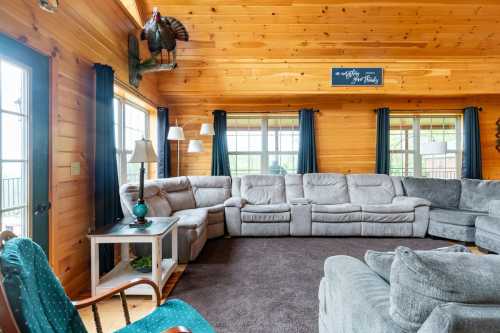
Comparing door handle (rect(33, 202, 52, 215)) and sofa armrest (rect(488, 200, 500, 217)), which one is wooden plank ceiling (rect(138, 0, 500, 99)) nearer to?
sofa armrest (rect(488, 200, 500, 217))

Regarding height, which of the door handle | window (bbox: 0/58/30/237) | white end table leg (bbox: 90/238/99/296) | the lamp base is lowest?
white end table leg (bbox: 90/238/99/296)

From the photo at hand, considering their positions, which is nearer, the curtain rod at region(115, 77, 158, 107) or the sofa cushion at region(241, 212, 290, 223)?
the curtain rod at region(115, 77, 158, 107)

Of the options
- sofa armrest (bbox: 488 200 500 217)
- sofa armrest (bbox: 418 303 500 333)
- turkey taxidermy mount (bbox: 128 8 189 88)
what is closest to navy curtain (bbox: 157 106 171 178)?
turkey taxidermy mount (bbox: 128 8 189 88)

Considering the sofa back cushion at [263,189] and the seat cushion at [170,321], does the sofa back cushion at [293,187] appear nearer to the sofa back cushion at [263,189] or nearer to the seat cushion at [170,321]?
the sofa back cushion at [263,189]

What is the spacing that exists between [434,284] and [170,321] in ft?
3.55

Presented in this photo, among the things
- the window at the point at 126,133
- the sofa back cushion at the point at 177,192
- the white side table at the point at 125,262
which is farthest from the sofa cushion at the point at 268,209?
the window at the point at 126,133

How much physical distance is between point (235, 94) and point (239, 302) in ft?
11.7

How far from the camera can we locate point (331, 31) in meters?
3.84

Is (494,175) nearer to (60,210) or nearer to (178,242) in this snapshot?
(178,242)

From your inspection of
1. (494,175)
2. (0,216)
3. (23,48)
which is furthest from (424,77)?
(0,216)

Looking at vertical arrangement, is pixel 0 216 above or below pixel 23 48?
below

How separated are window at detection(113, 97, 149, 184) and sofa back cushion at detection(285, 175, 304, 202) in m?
2.51

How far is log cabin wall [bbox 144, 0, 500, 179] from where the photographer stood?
3.62 m

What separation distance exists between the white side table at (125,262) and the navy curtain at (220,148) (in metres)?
2.49
